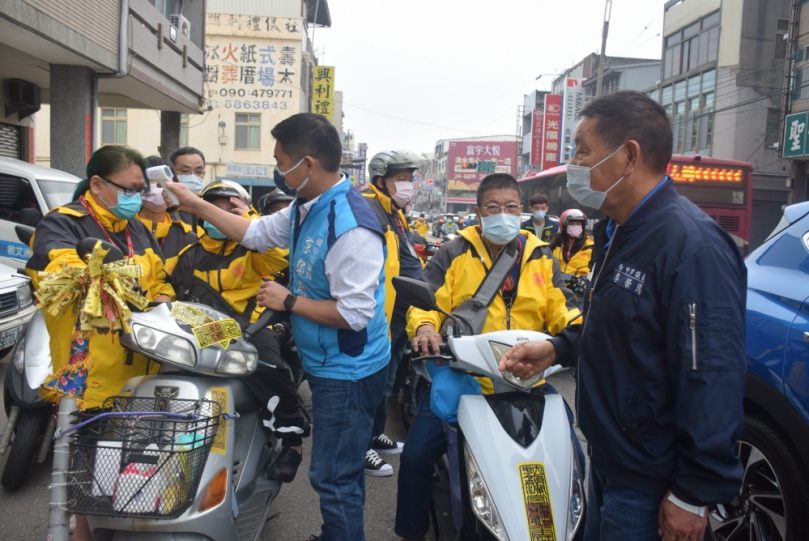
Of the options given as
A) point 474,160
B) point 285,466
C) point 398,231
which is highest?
point 474,160

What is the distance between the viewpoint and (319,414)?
7.43 ft

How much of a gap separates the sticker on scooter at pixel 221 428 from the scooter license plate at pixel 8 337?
11.7ft

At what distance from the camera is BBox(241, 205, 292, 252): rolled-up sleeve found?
2.62m

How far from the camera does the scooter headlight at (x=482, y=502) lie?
207 centimetres

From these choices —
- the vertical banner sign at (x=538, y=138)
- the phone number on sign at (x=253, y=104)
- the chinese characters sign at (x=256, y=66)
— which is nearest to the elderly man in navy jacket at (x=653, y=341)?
the chinese characters sign at (x=256, y=66)

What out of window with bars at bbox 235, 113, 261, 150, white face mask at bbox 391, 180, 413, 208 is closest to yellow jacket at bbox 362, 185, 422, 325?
white face mask at bbox 391, 180, 413, 208

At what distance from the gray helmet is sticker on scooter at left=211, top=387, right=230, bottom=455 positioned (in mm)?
2176

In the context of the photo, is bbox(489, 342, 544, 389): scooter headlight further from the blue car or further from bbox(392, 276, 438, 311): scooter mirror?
the blue car

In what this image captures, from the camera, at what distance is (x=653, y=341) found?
1573 millimetres

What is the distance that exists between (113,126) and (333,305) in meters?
27.8

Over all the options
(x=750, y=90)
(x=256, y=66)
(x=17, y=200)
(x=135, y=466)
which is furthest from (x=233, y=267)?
(x=256, y=66)

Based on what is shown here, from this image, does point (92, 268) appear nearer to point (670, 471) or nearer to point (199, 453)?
point (199, 453)

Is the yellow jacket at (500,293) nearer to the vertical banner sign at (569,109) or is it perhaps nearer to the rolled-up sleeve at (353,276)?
the rolled-up sleeve at (353,276)

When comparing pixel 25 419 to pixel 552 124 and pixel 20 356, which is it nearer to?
pixel 20 356
